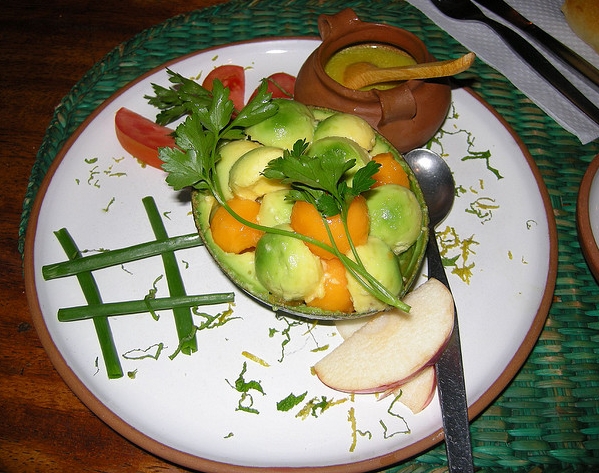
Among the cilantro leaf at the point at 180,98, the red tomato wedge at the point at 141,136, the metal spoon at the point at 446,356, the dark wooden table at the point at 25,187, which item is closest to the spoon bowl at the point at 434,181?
the metal spoon at the point at 446,356

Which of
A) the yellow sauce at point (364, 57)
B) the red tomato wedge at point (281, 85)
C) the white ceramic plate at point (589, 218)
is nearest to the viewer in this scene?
the white ceramic plate at point (589, 218)

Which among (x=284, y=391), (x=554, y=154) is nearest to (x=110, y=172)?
(x=284, y=391)

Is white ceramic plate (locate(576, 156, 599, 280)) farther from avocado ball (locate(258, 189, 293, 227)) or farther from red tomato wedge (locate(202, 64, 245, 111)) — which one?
red tomato wedge (locate(202, 64, 245, 111))

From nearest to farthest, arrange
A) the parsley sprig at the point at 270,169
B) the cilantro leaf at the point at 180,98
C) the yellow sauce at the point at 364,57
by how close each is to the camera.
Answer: the parsley sprig at the point at 270,169
the cilantro leaf at the point at 180,98
the yellow sauce at the point at 364,57

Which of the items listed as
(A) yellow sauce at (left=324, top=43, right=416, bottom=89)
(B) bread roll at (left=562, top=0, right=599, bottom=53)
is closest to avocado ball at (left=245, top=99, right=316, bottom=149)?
(A) yellow sauce at (left=324, top=43, right=416, bottom=89)

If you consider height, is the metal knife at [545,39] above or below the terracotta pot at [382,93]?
above

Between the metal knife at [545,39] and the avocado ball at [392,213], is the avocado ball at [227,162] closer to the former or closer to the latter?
the avocado ball at [392,213]

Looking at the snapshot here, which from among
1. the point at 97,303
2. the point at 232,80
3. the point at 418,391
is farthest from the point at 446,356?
the point at 232,80

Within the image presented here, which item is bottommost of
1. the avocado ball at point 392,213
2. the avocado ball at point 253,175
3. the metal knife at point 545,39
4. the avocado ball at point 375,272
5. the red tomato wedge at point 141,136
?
the avocado ball at point 375,272
